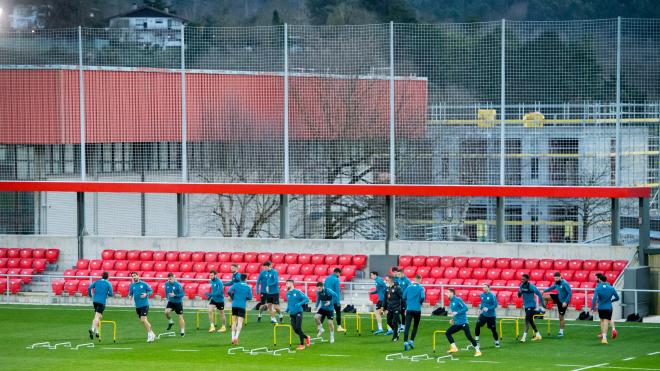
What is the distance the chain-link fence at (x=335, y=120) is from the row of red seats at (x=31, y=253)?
1.24 metres

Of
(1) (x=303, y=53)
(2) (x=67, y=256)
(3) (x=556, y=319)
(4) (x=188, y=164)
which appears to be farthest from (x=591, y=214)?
(2) (x=67, y=256)

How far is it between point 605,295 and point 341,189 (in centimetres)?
1077

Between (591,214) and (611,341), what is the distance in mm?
10004

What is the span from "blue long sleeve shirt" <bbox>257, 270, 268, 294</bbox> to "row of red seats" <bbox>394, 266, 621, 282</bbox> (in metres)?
5.25

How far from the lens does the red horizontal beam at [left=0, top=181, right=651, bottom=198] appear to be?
112ft

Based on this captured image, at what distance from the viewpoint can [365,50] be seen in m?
36.6

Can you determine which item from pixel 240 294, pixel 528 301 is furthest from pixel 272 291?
pixel 528 301

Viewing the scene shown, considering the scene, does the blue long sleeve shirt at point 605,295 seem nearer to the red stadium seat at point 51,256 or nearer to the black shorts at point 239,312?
the black shorts at point 239,312

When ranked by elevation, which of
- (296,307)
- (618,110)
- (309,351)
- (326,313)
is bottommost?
(309,351)

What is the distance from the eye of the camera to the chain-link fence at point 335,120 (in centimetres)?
3447

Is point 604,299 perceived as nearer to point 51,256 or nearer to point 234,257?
point 234,257

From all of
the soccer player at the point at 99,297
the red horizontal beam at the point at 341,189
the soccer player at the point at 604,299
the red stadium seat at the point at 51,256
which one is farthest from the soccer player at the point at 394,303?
the red stadium seat at the point at 51,256

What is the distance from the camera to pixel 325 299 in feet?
92.0

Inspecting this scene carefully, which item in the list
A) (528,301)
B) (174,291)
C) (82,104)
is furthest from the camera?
(82,104)
